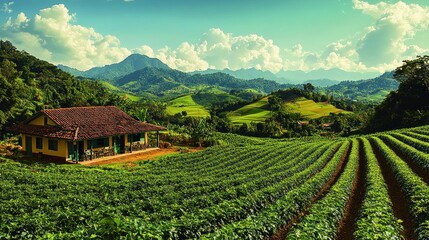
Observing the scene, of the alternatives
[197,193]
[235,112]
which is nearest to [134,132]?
[197,193]

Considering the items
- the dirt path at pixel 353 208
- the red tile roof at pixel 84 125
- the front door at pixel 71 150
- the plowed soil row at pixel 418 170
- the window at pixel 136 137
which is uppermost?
the red tile roof at pixel 84 125

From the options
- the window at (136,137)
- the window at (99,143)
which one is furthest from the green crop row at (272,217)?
the window at (136,137)

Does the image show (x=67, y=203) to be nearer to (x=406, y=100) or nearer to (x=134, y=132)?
(x=134, y=132)

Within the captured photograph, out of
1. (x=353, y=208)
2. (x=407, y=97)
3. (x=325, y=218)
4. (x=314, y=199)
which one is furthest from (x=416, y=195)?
(x=407, y=97)

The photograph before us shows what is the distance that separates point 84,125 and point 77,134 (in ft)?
11.8

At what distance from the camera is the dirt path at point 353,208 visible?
1571 centimetres

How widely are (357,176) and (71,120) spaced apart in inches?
1210

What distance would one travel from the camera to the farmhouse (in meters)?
36.8

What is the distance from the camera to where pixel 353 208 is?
63.9 ft

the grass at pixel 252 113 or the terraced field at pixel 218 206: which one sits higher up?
the grass at pixel 252 113

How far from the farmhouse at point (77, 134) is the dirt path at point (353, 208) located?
26.2 metres

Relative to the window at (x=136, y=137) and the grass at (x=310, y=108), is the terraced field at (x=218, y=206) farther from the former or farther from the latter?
the grass at (x=310, y=108)

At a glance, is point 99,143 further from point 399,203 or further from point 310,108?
point 310,108

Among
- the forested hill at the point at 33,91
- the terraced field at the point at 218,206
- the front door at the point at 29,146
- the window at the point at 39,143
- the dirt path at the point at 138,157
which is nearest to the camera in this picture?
the terraced field at the point at 218,206
